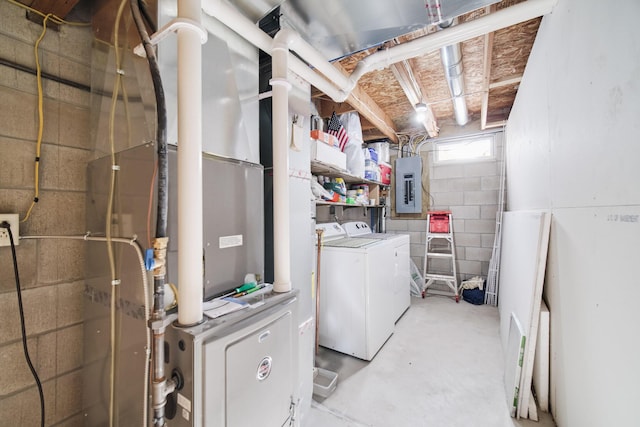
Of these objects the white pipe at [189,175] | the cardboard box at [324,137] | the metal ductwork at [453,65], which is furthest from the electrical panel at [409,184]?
the white pipe at [189,175]

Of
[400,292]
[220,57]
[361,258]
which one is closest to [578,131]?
Result: [361,258]

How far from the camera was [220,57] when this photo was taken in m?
1.13

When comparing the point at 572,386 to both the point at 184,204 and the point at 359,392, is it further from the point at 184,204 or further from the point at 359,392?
the point at 184,204

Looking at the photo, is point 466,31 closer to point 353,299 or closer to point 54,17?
point 353,299

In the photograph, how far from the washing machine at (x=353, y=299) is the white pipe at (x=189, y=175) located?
61.0 inches

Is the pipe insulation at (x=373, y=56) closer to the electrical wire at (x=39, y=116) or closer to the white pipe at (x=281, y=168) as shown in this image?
the white pipe at (x=281, y=168)

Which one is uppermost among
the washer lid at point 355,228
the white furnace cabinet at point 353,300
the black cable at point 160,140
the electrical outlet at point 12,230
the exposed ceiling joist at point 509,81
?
the exposed ceiling joist at point 509,81

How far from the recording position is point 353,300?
7.16ft

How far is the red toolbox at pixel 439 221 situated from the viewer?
386cm

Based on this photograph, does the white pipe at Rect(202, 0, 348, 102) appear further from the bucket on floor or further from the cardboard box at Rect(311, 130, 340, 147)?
the bucket on floor

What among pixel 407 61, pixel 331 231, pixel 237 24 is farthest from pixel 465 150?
pixel 237 24

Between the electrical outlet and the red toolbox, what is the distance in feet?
13.4

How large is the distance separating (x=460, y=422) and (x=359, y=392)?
24.2 inches

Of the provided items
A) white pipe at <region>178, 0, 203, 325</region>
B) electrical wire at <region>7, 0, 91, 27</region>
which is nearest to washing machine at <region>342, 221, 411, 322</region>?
white pipe at <region>178, 0, 203, 325</region>
